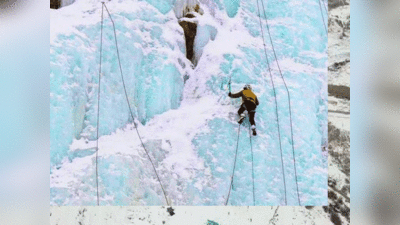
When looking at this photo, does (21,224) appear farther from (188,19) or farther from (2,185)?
(188,19)

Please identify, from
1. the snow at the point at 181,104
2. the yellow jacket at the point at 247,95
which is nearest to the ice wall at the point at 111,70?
the snow at the point at 181,104

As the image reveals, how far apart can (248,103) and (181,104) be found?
18.1 inches

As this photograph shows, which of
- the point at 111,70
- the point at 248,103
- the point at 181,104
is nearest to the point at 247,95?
the point at 248,103

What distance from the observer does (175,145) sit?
2.26 m

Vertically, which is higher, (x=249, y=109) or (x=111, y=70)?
(x=111, y=70)

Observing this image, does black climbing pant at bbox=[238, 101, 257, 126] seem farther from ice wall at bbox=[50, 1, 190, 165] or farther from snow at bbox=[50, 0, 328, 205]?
ice wall at bbox=[50, 1, 190, 165]

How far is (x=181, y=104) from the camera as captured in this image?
229 centimetres

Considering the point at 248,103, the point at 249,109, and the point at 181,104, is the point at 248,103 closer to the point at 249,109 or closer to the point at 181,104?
the point at 249,109

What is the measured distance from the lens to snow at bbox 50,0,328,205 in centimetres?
221

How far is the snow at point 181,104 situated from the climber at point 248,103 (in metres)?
0.04

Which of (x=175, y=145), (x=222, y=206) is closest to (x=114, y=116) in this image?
(x=175, y=145)

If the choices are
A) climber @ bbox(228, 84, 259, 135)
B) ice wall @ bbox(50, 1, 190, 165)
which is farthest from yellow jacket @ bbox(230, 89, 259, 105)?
ice wall @ bbox(50, 1, 190, 165)

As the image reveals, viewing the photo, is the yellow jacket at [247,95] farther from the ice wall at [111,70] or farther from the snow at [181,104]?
the ice wall at [111,70]

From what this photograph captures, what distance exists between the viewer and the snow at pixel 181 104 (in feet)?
7.25
